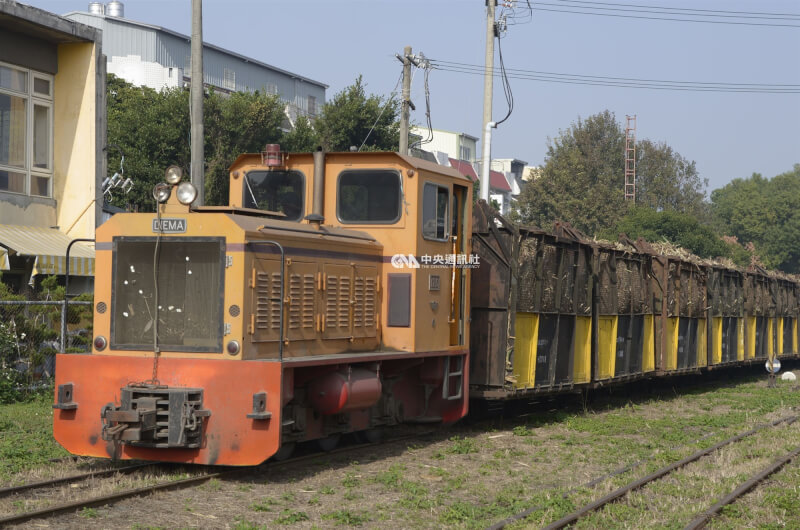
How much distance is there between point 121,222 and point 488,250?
5.13 metres

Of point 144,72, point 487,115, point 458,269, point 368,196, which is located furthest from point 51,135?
point 144,72

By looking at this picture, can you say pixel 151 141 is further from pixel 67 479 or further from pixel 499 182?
pixel 499 182

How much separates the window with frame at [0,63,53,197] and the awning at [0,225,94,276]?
97 centimetres

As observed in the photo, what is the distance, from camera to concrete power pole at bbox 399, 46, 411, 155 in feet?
79.7

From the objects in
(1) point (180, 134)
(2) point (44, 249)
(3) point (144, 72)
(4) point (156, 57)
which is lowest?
(2) point (44, 249)

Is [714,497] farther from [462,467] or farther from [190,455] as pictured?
[190,455]

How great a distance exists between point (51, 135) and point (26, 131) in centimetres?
77

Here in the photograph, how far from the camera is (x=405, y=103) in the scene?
25047 millimetres

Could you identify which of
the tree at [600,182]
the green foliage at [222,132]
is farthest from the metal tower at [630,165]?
the green foliage at [222,132]

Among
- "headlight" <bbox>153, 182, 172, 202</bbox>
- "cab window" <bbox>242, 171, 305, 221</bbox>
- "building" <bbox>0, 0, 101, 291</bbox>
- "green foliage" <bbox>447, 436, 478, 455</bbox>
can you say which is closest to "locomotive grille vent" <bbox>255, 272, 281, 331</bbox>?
"headlight" <bbox>153, 182, 172, 202</bbox>

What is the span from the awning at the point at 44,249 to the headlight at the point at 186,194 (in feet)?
25.7

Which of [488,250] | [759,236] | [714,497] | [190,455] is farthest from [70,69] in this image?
[759,236]

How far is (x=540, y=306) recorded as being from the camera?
13.1m

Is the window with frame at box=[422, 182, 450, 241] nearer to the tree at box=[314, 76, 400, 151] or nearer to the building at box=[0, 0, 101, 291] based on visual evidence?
the building at box=[0, 0, 101, 291]
